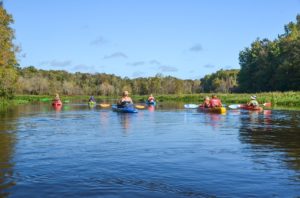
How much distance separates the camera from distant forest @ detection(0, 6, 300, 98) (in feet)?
181

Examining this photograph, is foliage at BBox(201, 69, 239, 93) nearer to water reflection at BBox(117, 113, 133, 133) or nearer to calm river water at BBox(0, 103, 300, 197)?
water reflection at BBox(117, 113, 133, 133)

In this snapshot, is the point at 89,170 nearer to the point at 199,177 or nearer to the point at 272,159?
the point at 199,177

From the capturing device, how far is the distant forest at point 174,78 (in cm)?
5509

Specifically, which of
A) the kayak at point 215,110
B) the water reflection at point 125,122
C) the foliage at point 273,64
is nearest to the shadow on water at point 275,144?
the water reflection at point 125,122

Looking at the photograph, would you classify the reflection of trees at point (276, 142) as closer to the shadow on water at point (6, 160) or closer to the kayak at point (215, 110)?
the shadow on water at point (6, 160)

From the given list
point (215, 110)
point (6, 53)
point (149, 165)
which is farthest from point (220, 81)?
point (149, 165)

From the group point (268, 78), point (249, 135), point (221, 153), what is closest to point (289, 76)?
point (268, 78)

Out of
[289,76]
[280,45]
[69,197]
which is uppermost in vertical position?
[280,45]

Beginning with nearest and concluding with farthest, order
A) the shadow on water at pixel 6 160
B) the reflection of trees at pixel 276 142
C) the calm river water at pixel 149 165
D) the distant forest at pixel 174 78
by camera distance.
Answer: the calm river water at pixel 149 165 → the shadow on water at pixel 6 160 → the reflection of trees at pixel 276 142 → the distant forest at pixel 174 78

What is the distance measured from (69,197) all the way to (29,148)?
7411 millimetres

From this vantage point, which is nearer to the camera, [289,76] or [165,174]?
[165,174]

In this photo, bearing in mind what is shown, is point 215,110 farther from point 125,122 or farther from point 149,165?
point 149,165

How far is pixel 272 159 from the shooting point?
1302 centimetres

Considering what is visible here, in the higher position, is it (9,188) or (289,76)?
(289,76)
